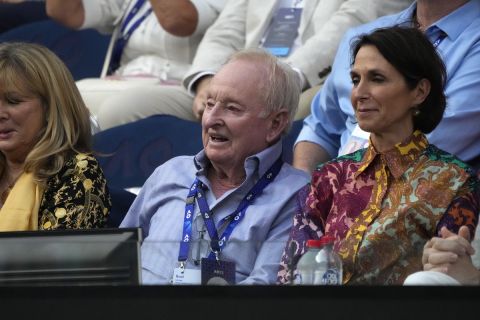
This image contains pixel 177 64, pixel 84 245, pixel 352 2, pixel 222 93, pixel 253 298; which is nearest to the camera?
pixel 253 298

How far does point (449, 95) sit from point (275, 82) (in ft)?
1.94

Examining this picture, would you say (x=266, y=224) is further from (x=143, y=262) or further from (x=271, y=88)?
(x=143, y=262)

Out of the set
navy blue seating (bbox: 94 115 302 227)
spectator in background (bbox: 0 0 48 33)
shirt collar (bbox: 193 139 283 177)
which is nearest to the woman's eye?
shirt collar (bbox: 193 139 283 177)

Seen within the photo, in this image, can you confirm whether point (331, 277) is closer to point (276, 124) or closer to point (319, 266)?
point (319, 266)

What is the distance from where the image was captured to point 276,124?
3.97 metres

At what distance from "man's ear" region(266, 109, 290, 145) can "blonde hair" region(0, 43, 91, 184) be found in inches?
25.1

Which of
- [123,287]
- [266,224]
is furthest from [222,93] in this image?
[123,287]

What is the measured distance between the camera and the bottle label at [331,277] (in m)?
2.22

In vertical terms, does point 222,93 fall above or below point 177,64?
above

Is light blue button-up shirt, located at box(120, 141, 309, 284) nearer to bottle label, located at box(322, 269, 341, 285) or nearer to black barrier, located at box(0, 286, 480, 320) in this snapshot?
bottle label, located at box(322, 269, 341, 285)

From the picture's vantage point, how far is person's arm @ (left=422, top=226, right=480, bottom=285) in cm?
230

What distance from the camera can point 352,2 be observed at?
5.45m

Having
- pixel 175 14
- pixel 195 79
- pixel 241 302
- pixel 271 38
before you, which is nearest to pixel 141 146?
pixel 195 79

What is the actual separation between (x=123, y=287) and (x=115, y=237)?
0.23 m
